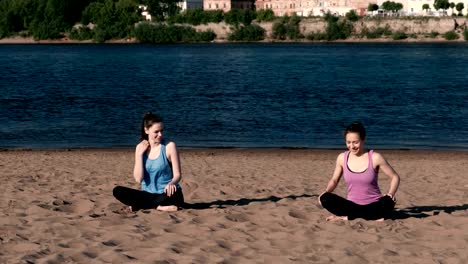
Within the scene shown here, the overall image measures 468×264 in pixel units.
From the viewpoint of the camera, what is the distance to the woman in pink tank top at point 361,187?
988 cm

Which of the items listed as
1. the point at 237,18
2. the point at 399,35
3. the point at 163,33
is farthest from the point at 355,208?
the point at 163,33

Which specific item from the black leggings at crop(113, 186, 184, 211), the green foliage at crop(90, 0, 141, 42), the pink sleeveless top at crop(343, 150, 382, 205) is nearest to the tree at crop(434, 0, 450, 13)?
the green foliage at crop(90, 0, 141, 42)

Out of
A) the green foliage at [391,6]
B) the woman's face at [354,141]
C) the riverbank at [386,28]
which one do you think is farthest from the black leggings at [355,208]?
the green foliage at [391,6]

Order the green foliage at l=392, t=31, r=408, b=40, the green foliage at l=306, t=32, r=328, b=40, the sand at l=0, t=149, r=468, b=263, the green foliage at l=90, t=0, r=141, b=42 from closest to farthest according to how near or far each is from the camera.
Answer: the sand at l=0, t=149, r=468, b=263, the green foliage at l=392, t=31, r=408, b=40, the green foliage at l=306, t=32, r=328, b=40, the green foliage at l=90, t=0, r=141, b=42

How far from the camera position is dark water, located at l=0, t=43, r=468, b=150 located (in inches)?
1022

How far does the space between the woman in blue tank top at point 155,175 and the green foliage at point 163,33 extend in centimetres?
15352

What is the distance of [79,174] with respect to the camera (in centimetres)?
1522

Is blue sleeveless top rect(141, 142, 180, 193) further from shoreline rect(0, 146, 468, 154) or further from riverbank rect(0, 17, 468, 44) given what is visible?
riverbank rect(0, 17, 468, 44)

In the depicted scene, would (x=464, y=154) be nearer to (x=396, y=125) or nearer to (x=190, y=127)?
(x=396, y=125)

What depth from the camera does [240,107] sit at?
37.6 meters

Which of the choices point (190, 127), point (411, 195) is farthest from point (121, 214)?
point (190, 127)

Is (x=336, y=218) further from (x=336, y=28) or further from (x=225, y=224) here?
(x=336, y=28)

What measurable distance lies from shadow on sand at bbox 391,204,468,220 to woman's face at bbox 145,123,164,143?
10.2 ft

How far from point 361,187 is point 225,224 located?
5.61 feet
